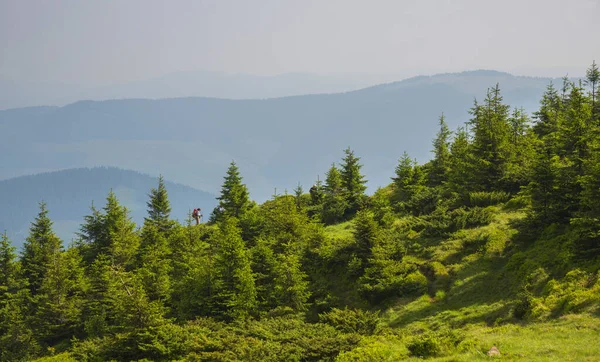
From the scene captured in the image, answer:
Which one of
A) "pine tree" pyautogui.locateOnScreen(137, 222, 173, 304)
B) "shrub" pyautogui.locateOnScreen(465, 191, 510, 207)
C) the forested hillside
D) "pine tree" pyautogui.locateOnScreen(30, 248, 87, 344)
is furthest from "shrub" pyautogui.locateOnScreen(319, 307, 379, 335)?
"pine tree" pyautogui.locateOnScreen(30, 248, 87, 344)

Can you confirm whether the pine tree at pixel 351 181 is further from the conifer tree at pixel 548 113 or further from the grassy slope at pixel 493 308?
the conifer tree at pixel 548 113

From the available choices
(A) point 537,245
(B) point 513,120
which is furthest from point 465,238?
(B) point 513,120

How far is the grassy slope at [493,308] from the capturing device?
61.6ft

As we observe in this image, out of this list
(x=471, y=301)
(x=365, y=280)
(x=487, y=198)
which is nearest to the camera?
(x=471, y=301)

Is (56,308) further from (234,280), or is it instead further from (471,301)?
(471,301)

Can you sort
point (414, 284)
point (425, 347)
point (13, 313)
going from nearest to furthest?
point (425, 347) < point (414, 284) < point (13, 313)

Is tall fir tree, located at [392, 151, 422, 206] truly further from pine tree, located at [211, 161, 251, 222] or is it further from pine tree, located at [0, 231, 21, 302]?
pine tree, located at [0, 231, 21, 302]

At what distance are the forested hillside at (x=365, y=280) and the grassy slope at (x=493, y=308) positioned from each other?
11 centimetres

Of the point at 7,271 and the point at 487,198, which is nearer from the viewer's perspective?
the point at 487,198

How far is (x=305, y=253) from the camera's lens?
40.4 meters

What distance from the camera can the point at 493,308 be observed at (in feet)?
85.6

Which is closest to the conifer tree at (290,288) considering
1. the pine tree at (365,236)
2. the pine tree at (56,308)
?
the pine tree at (365,236)

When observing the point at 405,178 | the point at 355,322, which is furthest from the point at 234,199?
the point at 355,322

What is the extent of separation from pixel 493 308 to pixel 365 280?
9727 millimetres
